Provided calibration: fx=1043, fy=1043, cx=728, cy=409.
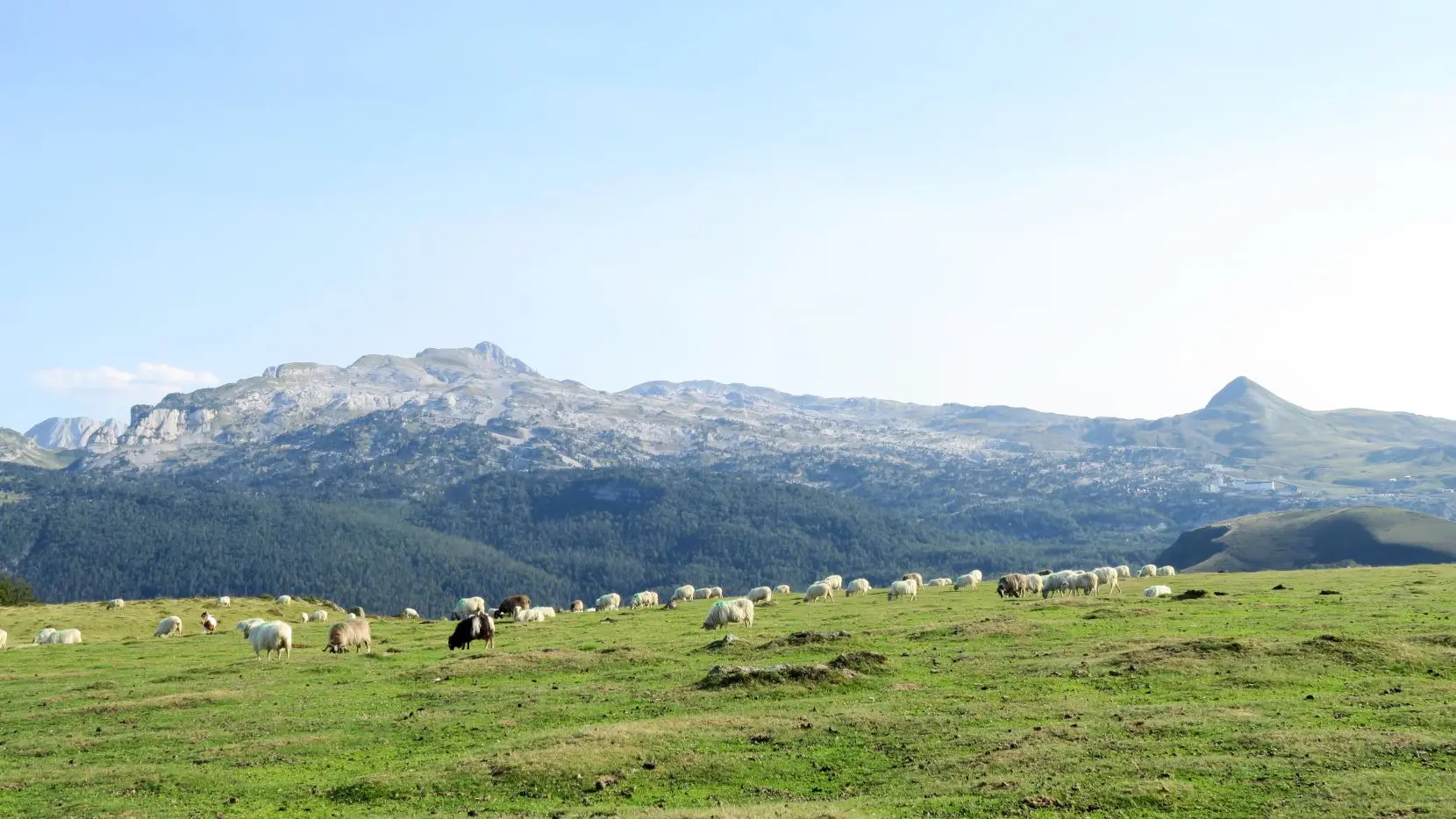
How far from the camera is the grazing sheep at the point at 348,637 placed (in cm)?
5306

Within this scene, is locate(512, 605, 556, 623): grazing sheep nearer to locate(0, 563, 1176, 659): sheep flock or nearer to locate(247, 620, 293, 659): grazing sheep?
locate(0, 563, 1176, 659): sheep flock

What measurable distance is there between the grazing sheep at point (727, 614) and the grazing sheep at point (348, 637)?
1789 centimetres

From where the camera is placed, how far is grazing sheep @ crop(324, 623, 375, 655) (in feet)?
174

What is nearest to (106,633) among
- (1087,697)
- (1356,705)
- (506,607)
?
(506,607)

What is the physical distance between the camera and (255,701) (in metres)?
36.6

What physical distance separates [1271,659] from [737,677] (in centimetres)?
1739

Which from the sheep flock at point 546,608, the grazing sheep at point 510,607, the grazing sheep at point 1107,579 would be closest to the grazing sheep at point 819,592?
the sheep flock at point 546,608

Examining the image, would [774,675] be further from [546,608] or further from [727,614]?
[546,608]

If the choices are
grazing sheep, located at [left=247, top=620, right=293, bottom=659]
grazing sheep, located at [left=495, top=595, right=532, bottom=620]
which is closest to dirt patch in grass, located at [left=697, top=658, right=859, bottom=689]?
grazing sheep, located at [left=247, top=620, right=293, bottom=659]

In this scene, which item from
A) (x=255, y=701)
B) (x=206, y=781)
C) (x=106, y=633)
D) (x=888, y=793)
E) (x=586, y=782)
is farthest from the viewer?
(x=106, y=633)

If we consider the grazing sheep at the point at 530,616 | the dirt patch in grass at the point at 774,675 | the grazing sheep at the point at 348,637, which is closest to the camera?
A: the dirt patch in grass at the point at 774,675

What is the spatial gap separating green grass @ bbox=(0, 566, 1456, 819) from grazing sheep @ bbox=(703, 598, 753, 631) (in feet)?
24.2

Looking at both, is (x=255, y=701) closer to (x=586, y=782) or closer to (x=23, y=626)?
(x=586, y=782)

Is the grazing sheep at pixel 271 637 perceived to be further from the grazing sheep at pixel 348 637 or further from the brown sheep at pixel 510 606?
the brown sheep at pixel 510 606
